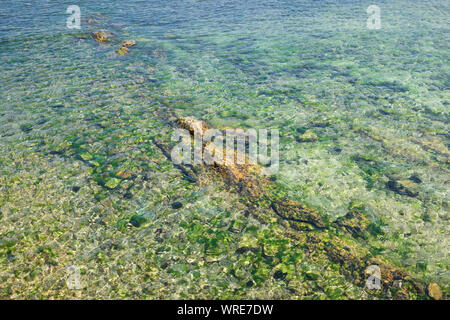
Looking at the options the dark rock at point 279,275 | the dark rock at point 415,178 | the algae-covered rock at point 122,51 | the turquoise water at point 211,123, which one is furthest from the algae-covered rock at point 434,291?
the algae-covered rock at point 122,51

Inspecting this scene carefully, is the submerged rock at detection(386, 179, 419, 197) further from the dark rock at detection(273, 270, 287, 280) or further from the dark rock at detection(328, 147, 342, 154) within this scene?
the dark rock at detection(273, 270, 287, 280)

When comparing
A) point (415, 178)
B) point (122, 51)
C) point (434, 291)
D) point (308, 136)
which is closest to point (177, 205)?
point (308, 136)

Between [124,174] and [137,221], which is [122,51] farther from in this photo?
[137,221]

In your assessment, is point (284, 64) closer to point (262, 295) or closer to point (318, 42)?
point (318, 42)

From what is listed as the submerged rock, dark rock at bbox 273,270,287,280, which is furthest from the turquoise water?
dark rock at bbox 273,270,287,280

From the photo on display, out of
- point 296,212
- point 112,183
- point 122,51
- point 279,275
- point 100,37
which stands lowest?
point 279,275

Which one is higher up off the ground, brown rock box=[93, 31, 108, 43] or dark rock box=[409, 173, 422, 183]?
brown rock box=[93, 31, 108, 43]
